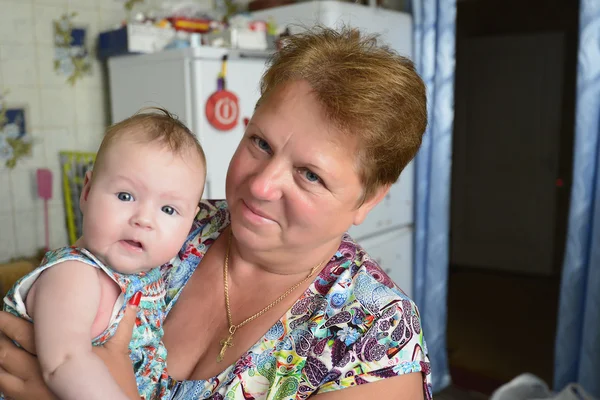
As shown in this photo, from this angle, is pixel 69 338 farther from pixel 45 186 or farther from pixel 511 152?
pixel 511 152

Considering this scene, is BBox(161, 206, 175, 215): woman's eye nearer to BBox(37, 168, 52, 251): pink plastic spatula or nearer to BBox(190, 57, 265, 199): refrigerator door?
BBox(190, 57, 265, 199): refrigerator door

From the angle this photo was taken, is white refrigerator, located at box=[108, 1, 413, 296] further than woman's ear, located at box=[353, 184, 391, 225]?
Yes

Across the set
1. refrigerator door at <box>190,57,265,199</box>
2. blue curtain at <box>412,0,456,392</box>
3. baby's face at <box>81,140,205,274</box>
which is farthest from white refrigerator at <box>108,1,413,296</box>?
baby's face at <box>81,140,205,274</box>

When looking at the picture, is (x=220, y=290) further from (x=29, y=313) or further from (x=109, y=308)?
(x=29, y=313)

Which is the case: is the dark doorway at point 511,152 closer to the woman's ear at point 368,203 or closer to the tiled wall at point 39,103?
the tiled wall at point 39,103

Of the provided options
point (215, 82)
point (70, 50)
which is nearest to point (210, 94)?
point (215, 82)

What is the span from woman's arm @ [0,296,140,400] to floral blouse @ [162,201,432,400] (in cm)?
13

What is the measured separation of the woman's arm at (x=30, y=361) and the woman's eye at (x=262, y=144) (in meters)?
0.36

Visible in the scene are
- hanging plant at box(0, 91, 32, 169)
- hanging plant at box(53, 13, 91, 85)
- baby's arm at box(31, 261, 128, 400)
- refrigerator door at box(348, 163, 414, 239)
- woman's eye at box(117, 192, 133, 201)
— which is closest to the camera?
baby's arm at box(31, 261, 128, 400)

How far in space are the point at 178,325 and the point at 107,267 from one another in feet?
0.71

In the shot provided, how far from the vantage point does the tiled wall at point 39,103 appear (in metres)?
2.32

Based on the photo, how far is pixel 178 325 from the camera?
3.60ft

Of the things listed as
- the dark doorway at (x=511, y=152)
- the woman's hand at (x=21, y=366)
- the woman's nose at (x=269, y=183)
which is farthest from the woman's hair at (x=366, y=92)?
the dark doorway at (x=511, y=152)

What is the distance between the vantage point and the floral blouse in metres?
0.93
